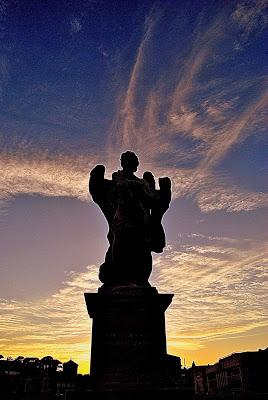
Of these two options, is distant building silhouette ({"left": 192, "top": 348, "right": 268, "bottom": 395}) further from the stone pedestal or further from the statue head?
the statue head

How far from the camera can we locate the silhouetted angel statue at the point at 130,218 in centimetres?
739

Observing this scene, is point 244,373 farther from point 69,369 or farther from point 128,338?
point 128,338

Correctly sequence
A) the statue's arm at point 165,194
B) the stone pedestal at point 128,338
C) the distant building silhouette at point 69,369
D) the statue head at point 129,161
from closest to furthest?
the stone pedestal at point 128,338 < the statue's arm at point 165,194 < the statue head at point 129,161 < the distant building silhouette at point 69,369

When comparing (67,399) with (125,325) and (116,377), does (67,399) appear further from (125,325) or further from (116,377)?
(125,325)

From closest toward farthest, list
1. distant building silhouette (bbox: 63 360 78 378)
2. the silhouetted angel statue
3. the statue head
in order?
the silhouetted angel statue < the statue head < distant building silhouette (bbox: 63 360 78 378)

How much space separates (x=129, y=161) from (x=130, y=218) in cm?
142

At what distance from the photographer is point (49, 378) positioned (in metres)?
41.0

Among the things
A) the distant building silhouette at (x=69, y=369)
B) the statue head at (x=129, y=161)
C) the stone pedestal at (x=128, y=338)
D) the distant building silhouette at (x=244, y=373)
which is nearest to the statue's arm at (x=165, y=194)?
the statue head at (x=129, y=161)

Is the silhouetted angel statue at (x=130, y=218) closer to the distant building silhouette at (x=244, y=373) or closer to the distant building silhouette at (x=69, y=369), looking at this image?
the distant building silhouette at (x=244, y=373)

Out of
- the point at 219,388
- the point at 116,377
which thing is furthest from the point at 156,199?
the point at 219,388

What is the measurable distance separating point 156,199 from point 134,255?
1.32m

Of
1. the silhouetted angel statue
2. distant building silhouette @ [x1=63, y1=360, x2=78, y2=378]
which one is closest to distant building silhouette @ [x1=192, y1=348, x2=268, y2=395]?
distant building silhouette @ [x1=63, y1=360, x2=78, y2=378]

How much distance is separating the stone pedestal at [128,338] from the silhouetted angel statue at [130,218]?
0.50 meters

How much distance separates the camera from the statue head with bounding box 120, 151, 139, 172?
27.3 ft
